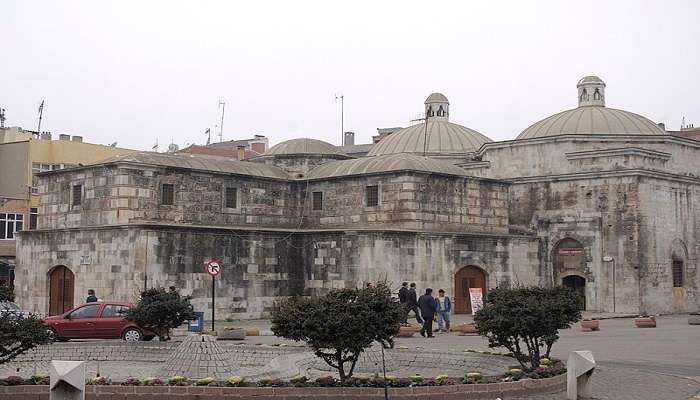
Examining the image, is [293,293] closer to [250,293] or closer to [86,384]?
[250,293]

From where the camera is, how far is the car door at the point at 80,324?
959 inches

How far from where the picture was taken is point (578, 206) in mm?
40594

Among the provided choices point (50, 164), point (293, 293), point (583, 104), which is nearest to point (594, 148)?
point (583, 104)

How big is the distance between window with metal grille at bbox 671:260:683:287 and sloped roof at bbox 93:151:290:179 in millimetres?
18103

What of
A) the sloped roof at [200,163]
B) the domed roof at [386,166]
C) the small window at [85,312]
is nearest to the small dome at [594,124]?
the domed roof at [386,166]

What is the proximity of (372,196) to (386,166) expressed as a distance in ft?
4.45

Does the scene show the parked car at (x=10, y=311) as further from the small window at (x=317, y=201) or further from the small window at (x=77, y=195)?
the small window at (x=317, y=201)

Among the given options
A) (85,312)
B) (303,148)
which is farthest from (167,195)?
(85,312)

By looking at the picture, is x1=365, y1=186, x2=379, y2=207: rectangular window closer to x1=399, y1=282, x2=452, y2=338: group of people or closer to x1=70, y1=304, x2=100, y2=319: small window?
x1=399, y1=282, x2=452, y2=338: group of people

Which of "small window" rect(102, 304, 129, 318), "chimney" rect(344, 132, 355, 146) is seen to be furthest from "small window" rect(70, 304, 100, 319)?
"chimney" rect(344, 132, 355, 146)

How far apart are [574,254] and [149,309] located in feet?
79.1

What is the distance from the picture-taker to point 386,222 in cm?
3594

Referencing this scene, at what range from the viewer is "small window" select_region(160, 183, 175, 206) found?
113 feet

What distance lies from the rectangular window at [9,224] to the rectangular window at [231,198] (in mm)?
20500
